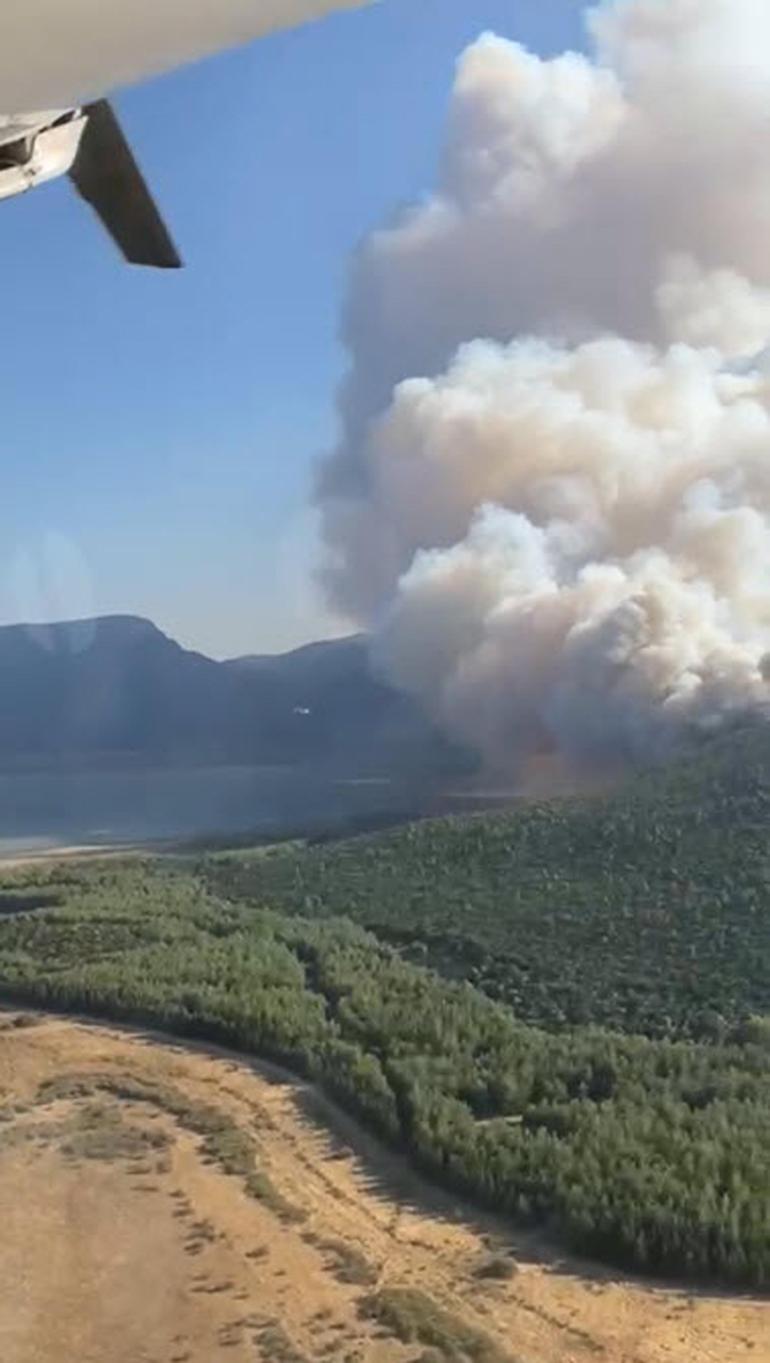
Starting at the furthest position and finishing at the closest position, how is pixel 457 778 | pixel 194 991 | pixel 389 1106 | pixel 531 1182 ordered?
pixel 457 778 < pixel 194 991 < pixel 389 1106 < pixel 531 1182


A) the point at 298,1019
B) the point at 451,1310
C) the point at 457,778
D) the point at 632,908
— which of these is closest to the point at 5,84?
the point at 451,1310

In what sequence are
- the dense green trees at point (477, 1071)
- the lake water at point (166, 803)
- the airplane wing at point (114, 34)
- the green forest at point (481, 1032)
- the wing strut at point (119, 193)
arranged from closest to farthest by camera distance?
1. the airplane wing at point (114, 34)
2. the wing strut at point (119, 193)
3. the dense green trees at point (477, 1071)
4. the green forest at point (481, 1032)
5. the lake water at point (166, 803)

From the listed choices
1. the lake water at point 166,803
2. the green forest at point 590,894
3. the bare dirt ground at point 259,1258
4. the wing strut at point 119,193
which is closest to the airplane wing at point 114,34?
the wing strut at point 119,193

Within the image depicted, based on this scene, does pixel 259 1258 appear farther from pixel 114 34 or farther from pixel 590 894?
pixel 590 894

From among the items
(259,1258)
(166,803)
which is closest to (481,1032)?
(259,1258)

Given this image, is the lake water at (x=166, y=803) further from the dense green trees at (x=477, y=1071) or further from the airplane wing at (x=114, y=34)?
the airplane wing at (x=114, y=34)

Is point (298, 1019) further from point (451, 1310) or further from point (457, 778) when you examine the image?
point (457, 778)
